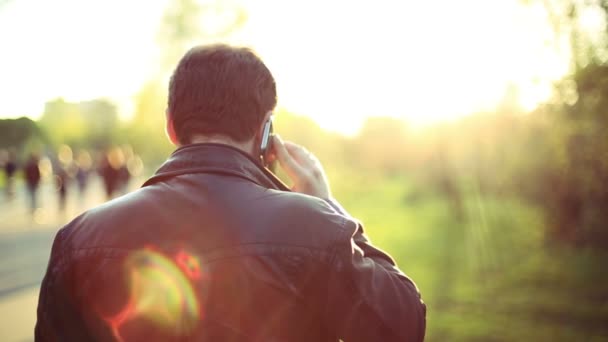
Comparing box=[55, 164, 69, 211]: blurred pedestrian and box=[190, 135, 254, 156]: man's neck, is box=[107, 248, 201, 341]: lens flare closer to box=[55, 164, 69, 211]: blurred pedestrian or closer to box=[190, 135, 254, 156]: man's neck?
box=[190, 135, 254, 156]: man's neck

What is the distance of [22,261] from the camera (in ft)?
31.8

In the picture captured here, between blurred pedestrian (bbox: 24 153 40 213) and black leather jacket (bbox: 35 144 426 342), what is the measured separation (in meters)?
17.1

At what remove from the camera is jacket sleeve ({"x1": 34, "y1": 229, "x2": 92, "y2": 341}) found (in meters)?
1.46

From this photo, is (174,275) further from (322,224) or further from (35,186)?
(35,186)

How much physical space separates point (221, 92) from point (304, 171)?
366 millimetres

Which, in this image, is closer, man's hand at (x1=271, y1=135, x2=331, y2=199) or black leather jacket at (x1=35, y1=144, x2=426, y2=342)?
black leather jacket at (x1=35, y1=144, x2=426, y2=342)

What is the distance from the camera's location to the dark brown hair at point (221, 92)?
158 cm

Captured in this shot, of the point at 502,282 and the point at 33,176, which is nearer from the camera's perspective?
the point at 502,282

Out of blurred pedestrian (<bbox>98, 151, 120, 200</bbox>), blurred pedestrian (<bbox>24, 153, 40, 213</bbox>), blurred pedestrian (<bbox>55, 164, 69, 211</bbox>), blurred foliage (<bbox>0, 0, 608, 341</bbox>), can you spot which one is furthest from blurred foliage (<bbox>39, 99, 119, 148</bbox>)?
blurred pedestrian (<bbox>24, 153, 40, 213</bbox>)

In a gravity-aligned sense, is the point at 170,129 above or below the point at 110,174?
above

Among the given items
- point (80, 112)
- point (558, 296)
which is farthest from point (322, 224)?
point (80, 112)

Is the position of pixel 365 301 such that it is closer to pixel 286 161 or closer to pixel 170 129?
pixel 286 161

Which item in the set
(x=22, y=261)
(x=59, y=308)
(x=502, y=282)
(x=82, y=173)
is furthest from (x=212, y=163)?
(x=82, y=173)

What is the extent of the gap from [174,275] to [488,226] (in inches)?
728
